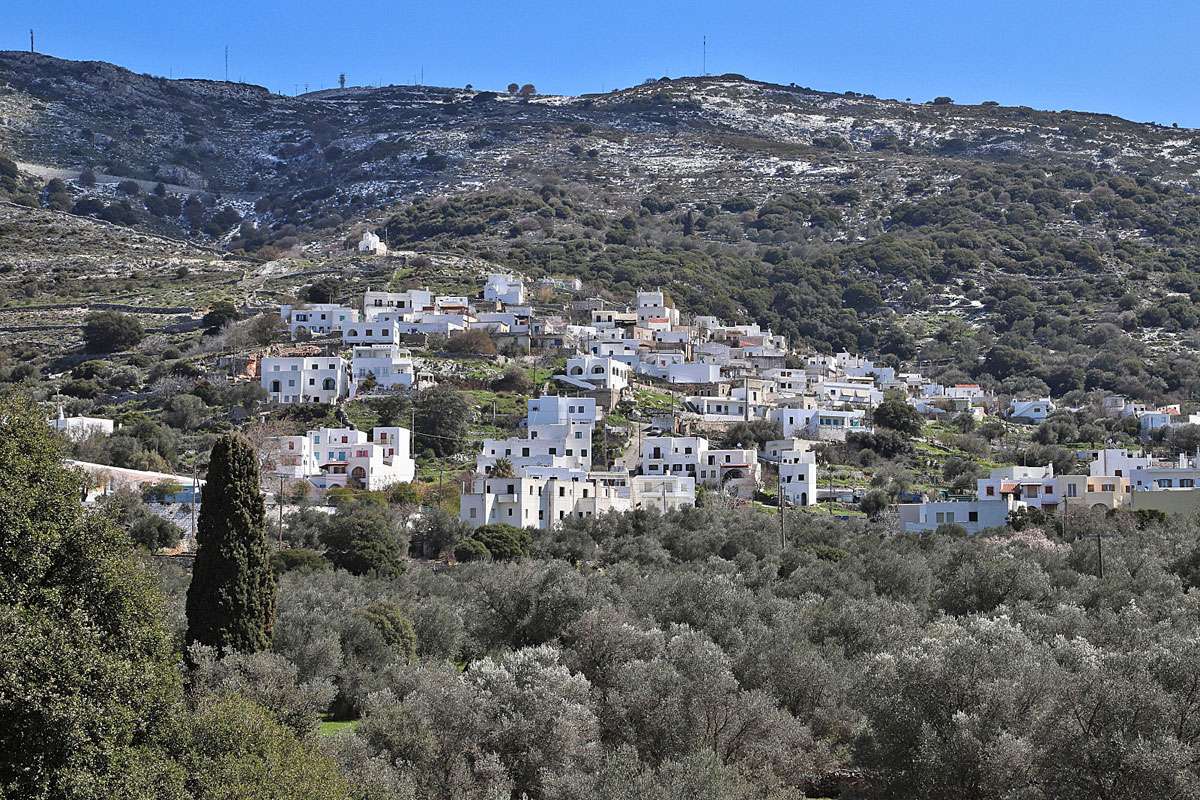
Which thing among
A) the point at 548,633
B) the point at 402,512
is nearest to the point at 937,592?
the point at 548,633

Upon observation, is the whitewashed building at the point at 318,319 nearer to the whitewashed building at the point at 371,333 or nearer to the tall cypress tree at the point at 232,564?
the whitewashed building at the point at 371,333

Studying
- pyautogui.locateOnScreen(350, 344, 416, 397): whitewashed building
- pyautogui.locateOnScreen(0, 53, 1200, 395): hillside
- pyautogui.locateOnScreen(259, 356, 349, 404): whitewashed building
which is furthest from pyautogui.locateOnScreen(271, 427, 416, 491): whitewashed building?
pyautogui.locateOnScreen(0, 53, 1200, 395): hillside

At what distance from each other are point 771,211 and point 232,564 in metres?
139

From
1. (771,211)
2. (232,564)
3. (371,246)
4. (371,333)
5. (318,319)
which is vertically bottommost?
(232,564)

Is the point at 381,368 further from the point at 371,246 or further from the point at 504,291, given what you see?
the point at 371,246

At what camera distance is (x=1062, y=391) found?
361 feet

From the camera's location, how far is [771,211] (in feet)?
532

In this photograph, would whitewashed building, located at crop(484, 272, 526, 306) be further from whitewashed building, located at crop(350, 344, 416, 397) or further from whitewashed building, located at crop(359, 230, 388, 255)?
whitewashed building, located at crop(359, 230, 388, 255)

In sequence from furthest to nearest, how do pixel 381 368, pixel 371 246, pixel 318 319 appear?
pixel 371 246 → pixel 318 319 → pixel 381 368

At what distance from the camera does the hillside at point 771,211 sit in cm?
12638

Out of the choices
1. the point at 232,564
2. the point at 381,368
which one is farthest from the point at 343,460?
the point at 232,564

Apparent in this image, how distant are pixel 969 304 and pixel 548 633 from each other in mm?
106655

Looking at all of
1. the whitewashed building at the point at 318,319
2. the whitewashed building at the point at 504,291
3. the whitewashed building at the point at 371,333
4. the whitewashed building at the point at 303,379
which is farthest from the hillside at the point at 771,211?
the whitewashed building at the point at 303,379

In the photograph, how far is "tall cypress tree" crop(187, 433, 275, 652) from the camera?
26297mm
